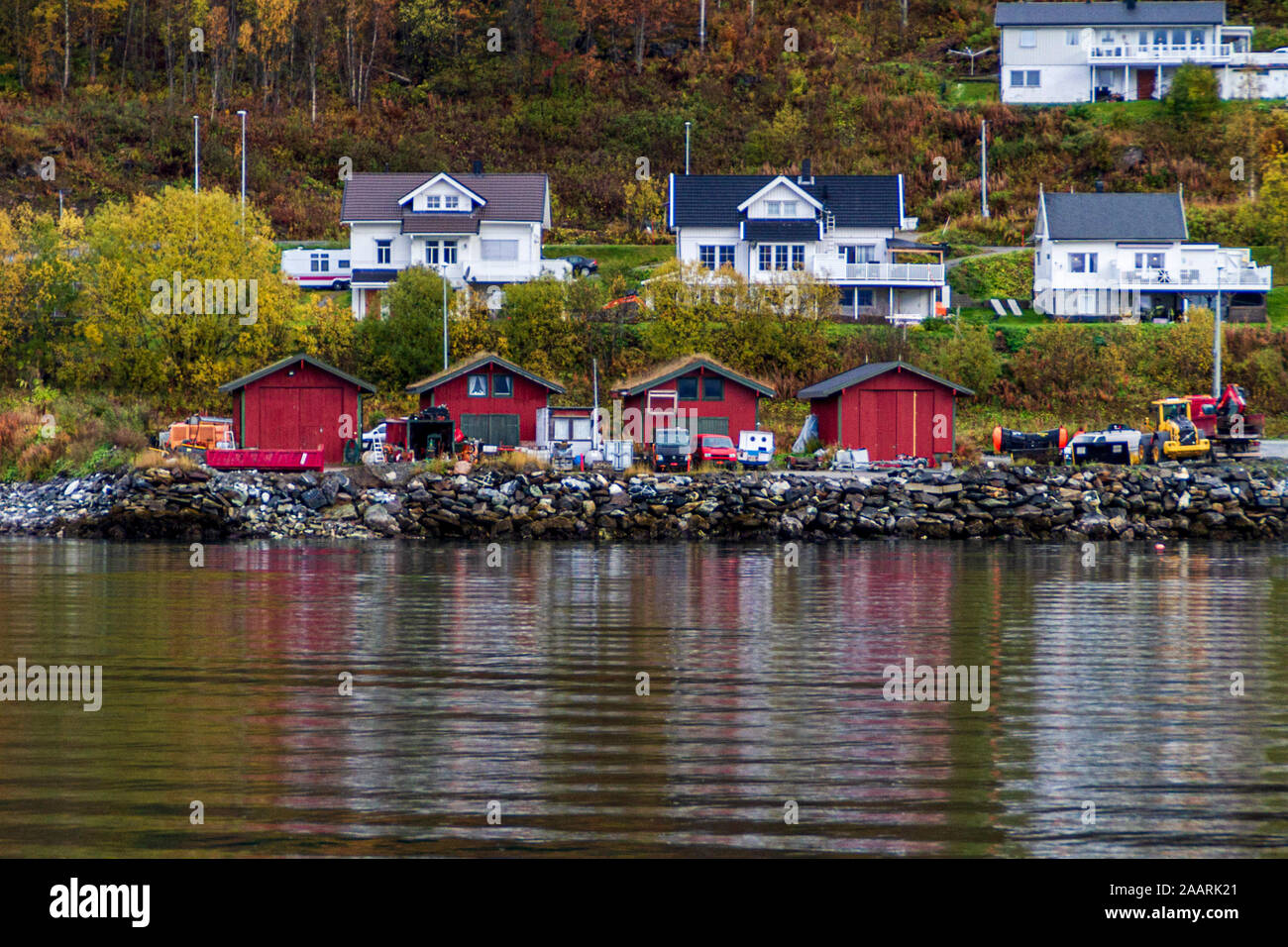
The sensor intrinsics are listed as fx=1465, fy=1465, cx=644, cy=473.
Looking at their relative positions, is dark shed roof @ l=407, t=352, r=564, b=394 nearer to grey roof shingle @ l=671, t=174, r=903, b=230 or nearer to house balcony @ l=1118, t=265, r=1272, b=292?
grey roof shingle @ l=671, t=174, r=903, b=230

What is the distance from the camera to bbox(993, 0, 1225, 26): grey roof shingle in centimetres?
10550

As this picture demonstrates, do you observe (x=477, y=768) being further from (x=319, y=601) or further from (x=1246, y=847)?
(x=319, y=601)

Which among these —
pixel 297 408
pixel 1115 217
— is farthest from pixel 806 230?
pixel 297 408

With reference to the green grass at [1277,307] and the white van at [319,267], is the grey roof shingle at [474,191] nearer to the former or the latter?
the white van at [319,267]

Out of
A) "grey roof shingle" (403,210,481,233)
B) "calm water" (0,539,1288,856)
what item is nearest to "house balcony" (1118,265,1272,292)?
"grey roof shingle" (403,210,481,233)

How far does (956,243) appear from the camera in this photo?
8531 centimetres

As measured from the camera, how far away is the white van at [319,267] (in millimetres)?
78812

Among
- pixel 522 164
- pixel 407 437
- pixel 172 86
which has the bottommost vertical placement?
pixel 407 437

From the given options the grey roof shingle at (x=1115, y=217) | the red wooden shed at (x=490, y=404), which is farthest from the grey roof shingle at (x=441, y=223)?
the grey roof shingle at (x=1115, y=217)

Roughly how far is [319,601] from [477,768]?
1481cm

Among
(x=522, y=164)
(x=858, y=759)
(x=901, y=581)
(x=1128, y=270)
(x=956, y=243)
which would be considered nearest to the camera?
(x=858, y=759)

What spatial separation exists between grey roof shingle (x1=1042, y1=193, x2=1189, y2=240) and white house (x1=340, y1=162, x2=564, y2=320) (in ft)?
86.3

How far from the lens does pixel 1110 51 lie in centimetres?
10512

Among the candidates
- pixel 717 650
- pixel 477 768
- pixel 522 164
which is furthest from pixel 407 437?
pixel 522 164
